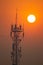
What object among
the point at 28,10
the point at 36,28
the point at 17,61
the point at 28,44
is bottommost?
the point at 17,61

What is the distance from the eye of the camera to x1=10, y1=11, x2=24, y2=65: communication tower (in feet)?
15.4

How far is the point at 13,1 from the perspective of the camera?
185 inches

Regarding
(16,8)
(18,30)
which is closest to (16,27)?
(18,30)

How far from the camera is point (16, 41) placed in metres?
4.72

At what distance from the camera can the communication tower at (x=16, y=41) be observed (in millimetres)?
4691

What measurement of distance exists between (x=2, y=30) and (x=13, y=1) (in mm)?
596

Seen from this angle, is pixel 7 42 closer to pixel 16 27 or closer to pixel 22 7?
pixel 16 27

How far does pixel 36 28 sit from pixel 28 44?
0.34m

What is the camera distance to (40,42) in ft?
15.4

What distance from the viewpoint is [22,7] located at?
4.68m

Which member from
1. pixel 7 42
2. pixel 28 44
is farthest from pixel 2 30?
pixel 28 44

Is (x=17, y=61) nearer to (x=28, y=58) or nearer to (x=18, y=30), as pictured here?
(x=28, y=58)

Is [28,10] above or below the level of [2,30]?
above

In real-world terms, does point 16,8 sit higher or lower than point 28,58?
higher
